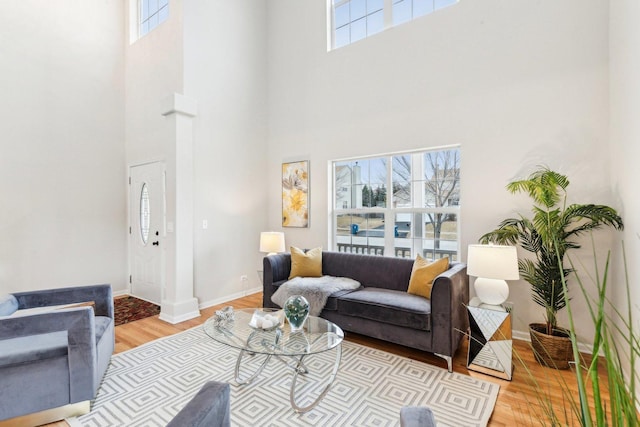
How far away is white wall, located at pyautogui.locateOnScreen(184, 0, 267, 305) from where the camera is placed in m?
4.38

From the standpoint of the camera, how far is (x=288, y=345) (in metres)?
2.29

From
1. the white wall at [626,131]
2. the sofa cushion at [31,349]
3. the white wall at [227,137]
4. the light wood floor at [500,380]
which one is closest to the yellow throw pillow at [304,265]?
the light wood floor at [500,380]

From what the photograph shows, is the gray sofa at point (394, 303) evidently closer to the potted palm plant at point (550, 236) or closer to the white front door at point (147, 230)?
the potted palm plant at point (550, 236)

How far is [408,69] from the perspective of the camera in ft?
13.4

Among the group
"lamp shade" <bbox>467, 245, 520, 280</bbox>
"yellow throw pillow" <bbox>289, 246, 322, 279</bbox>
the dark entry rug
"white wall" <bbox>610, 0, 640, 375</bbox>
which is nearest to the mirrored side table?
"lamp shade" <bbox>467, 245, 520, 280</bbox>

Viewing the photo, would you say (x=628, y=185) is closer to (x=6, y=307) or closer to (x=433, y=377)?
(x=433, y=377)

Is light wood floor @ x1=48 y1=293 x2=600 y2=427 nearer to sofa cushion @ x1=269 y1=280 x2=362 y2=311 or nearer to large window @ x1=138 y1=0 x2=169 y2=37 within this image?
sofa cushion @ x1=269 y1=280 x2=362 y2=311

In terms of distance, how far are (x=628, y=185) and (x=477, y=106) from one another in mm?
1597

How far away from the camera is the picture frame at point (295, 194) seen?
5.02 metres

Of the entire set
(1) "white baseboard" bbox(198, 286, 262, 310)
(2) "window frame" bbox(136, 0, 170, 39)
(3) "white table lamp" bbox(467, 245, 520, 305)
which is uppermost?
(2) "window frame" bbox(136, 0, 170, 39)

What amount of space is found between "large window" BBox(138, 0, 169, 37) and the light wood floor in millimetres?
4173

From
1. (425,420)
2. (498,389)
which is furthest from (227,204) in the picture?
(425,420)

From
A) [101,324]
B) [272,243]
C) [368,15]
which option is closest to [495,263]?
[272,243]

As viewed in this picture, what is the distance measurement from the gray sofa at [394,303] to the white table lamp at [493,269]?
0.59 feet
